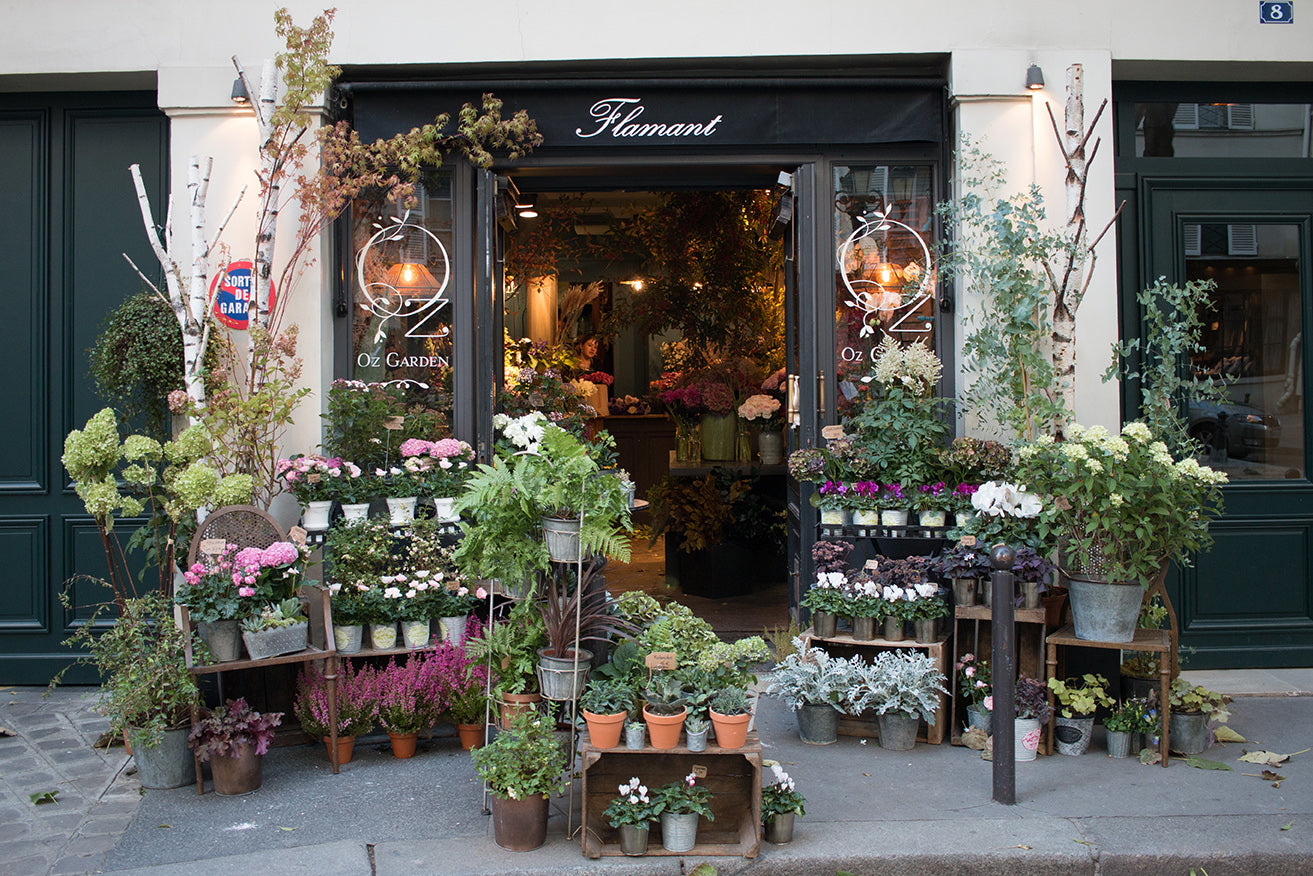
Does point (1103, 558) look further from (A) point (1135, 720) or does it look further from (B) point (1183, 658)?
(B) point (1183, 658)

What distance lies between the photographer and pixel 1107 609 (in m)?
4.82

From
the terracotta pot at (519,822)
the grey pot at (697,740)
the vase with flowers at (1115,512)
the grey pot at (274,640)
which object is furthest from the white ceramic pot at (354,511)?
the vase with flowers at (1115,512)

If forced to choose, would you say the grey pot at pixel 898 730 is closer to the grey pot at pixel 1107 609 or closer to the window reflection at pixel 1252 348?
the grey pot at pixel 1107 609

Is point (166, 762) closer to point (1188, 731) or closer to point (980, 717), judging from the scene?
point (980, 717)

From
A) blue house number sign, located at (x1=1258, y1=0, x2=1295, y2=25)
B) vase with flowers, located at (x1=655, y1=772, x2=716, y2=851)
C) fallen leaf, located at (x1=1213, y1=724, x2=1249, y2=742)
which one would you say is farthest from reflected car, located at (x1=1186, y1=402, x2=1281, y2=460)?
vase with flowers, located at (x1=655, y1=772, x2=716, y2=851)

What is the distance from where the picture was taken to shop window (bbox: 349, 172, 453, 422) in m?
6.25

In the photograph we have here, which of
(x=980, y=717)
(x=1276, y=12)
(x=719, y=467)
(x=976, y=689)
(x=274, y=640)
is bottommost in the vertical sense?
(x=980, y=717)

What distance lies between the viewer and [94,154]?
6.46 m

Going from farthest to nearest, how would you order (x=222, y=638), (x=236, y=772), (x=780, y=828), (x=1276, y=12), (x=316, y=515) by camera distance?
(x=1276, y=12)
(x=316, y=515)
(x=222, y=638)
(x=236, y=772)
(x=780, y=828)

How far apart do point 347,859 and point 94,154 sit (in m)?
4.91

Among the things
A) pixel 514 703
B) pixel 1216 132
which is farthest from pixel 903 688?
pixel 1216 132

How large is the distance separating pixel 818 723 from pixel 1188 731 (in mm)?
1774

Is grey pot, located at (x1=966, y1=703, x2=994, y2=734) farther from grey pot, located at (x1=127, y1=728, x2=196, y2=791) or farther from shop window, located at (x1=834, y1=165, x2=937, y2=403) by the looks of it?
grey pot, located at (x1=127, y1=728, x2=196, y2=791)

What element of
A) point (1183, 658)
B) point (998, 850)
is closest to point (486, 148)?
point (998, 850)
